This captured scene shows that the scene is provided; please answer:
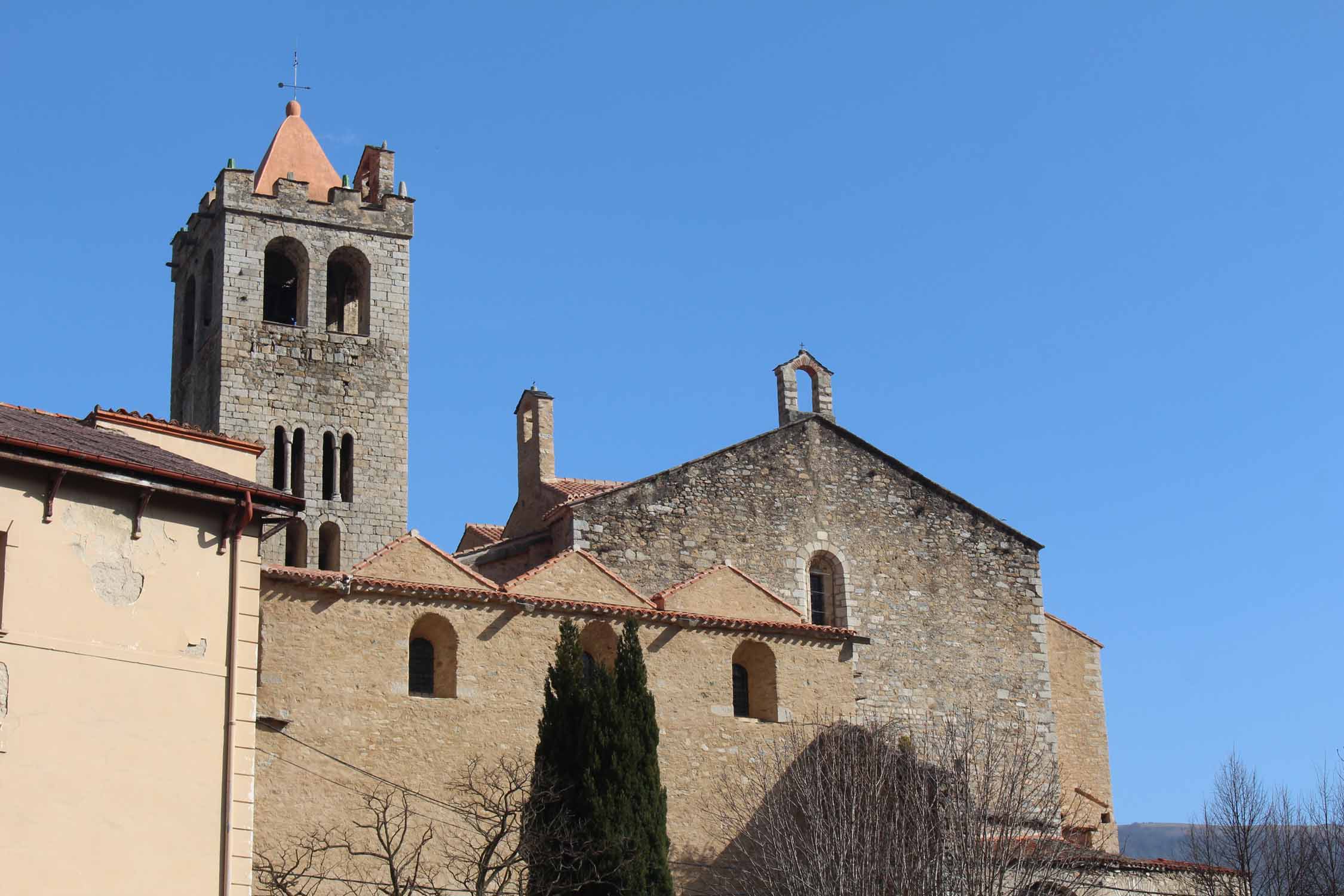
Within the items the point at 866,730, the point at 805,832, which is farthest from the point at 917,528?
the point at 805,832

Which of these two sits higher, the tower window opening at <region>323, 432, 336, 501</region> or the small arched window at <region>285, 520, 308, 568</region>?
the tower window opening at <region>323, 432, 336, 501</region>

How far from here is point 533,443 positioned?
1550 inches

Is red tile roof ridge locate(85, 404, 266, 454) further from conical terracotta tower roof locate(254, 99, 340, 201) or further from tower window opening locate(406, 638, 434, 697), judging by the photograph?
conical terracotta tower roof locate(254, 99, 340, 201)

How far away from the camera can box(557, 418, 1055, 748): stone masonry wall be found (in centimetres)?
3375

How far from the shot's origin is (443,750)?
27.0m

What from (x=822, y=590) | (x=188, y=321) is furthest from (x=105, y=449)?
(x=188, y=321)

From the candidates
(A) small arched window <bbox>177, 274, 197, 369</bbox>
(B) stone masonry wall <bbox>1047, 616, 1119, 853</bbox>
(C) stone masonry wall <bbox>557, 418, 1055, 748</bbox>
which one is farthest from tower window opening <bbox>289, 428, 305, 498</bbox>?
(B) stone masonry wall <bbox>1047, 616, 1119, 853</bbox>

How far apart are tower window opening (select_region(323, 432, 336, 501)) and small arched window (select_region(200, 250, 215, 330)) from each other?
4.08 metres

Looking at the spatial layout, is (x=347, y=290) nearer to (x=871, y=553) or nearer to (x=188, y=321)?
(x=188, y=321)

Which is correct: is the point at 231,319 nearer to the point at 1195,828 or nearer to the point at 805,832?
the point at 805,832

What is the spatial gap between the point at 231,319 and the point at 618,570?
1288cm

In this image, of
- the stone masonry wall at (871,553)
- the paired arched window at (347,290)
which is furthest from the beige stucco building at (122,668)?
the paired arched window at (347,290)

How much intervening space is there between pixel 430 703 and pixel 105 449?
840cm

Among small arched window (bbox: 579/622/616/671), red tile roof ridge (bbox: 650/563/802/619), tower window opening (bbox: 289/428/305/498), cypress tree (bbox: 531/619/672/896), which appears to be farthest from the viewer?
tower window opening (bbox: 289/428/305/498)
